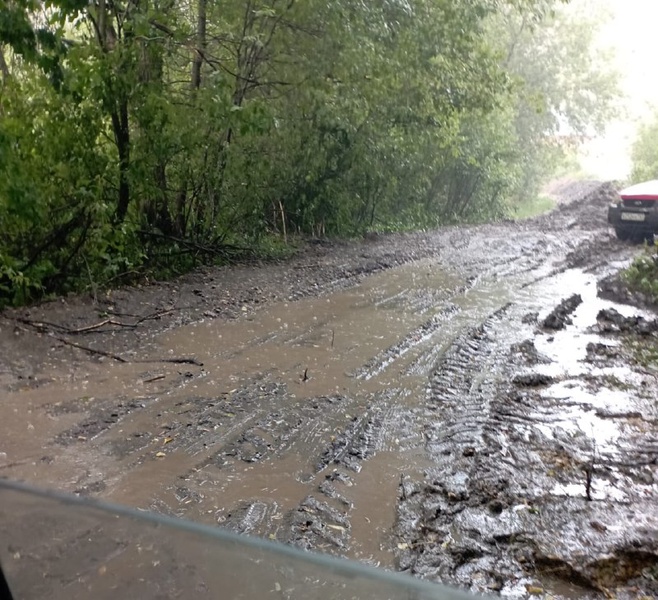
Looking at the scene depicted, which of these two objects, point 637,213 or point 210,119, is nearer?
point 210,119

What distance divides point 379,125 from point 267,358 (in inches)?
326

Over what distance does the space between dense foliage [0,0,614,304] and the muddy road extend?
3.58 feet

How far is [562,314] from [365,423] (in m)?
4.59

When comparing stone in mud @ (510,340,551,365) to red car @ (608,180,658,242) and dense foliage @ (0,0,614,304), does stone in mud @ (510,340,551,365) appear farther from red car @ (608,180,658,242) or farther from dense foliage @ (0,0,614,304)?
red car @ (608,180,658,242)

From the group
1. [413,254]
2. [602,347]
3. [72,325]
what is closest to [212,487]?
[72,325]

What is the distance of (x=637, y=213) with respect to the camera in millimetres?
13789

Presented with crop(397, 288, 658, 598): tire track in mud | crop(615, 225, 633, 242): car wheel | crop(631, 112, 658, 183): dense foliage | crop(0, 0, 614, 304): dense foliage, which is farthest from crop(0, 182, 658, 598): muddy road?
crop(631, 112, 658, 183): dense foliage

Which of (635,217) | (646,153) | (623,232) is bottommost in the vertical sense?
(623,232)

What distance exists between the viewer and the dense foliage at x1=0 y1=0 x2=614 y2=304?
6.88 metres

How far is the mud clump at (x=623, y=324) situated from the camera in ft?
24.0

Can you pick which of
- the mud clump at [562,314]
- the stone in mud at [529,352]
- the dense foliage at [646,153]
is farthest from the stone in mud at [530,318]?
the dense foliage at [646,153]

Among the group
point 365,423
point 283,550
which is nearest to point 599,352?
point 365,423

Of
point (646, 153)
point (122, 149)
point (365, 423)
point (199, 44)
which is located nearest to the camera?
point (365, 423)

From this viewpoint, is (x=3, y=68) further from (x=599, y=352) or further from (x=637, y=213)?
(x=637, y=213)
